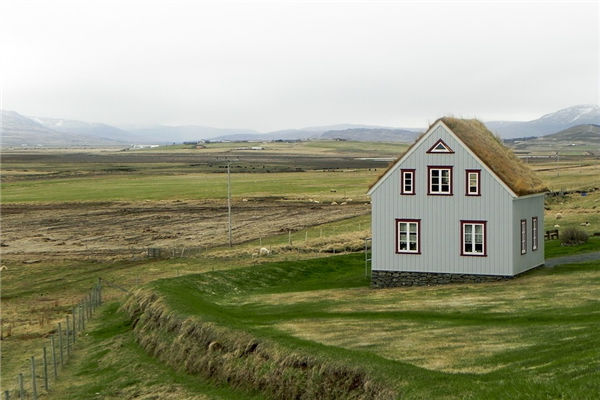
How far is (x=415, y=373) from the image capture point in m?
24.1

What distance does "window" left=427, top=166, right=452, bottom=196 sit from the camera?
4853 centimetres

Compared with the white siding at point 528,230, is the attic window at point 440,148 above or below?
above

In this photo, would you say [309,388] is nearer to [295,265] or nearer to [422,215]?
[422,215]

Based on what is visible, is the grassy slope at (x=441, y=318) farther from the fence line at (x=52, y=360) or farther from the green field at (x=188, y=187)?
the green field at (x=188, y=187)

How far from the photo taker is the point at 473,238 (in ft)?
157

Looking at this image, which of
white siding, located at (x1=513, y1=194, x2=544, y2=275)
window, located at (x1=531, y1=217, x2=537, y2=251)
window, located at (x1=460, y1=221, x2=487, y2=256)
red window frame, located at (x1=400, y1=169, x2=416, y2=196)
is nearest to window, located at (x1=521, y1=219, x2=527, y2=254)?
white siding, located at (x1=513, y1=194, x2=544, y2=275)

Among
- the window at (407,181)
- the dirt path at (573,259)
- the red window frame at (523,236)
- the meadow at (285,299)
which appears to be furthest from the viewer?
the dirt path at (573,259)

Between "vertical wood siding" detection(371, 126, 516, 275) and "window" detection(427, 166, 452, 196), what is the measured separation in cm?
30

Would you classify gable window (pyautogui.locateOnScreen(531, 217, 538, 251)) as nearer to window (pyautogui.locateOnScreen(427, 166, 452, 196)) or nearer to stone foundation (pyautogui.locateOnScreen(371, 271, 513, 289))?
stone foundation (pyautogui.locateOnScreen(371, 271, 513, 289))

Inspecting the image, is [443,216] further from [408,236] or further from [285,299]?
[285,299]

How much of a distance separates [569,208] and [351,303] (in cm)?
5961

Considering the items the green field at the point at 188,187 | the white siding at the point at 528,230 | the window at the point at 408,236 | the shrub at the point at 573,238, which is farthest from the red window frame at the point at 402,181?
the green field at the point at 188,187

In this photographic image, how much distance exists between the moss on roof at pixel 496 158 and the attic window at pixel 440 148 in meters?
0.90

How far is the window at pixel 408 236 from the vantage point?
4919 cm
